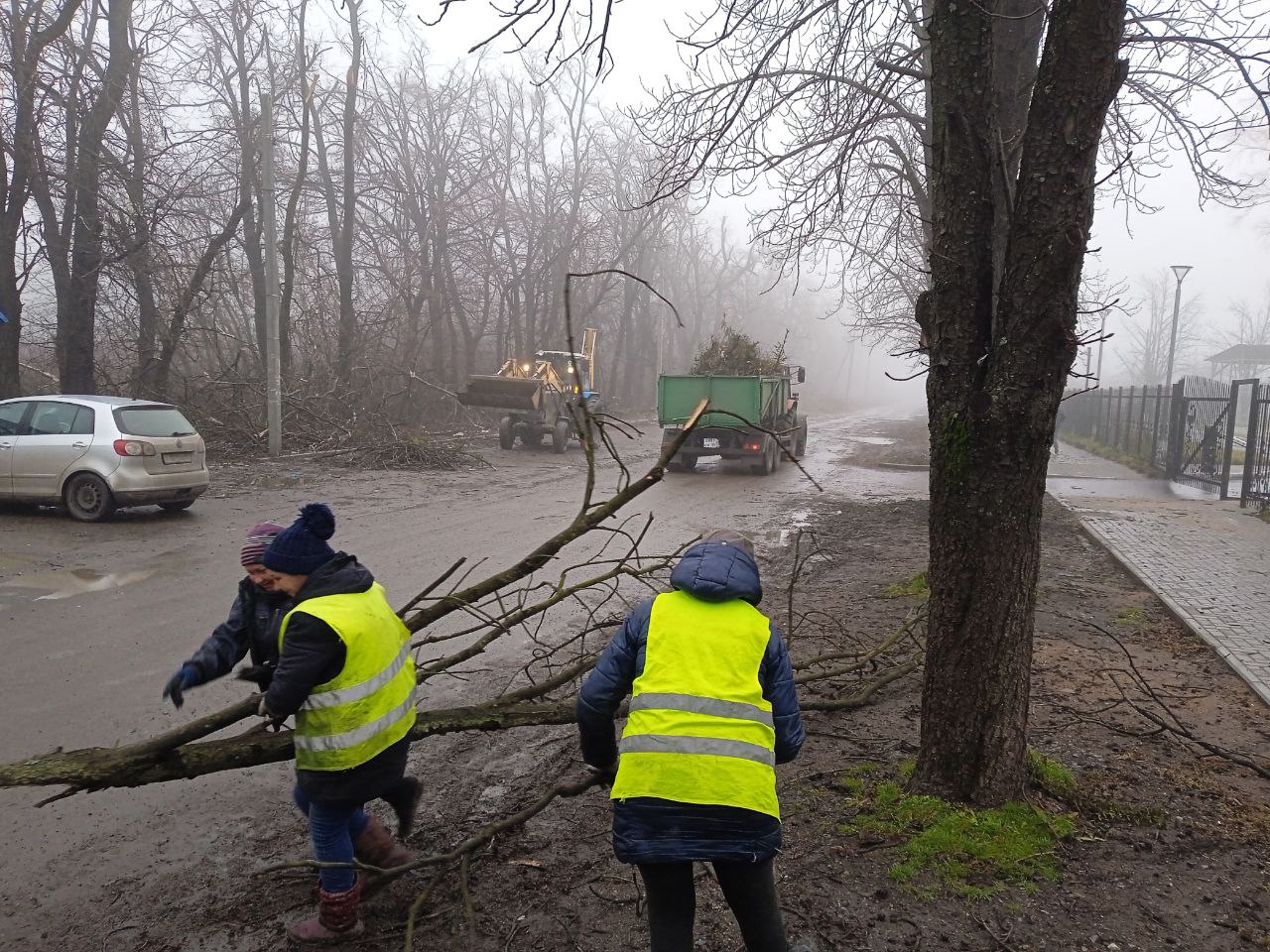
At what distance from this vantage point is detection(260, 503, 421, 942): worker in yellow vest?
271 centimetres

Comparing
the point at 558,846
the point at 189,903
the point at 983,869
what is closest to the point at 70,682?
the point at 189,903

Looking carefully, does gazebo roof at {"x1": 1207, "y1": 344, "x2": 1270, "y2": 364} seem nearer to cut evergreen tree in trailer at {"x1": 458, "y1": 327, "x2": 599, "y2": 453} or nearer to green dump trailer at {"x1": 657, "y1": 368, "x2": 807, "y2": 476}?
green dump trailer at {"x1": 657, "y1": 368, "x2": 807, "y2": 476}

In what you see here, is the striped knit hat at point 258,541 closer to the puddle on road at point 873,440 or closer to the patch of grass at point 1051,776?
the patch of grass at point 1051,776

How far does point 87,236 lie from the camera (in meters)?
15.3

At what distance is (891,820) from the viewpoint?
3.49 metres

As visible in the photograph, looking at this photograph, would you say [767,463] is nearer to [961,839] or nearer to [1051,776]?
[1051,776]

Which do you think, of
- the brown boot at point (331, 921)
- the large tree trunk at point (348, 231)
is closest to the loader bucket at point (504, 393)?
the large tree trunk at point (348, 231)

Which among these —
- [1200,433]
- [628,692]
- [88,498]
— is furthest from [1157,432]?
[628,692]

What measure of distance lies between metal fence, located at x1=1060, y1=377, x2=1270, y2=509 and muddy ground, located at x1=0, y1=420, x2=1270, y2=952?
707cm

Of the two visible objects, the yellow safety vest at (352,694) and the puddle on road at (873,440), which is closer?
the yellow safety vest at (352,694)

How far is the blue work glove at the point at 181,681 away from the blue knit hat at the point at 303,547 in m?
0.48

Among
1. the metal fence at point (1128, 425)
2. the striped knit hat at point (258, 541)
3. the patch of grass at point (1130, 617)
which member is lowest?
the patch of grass at point (1130, 617)

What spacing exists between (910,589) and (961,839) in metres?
4.63

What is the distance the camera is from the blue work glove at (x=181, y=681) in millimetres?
2934
